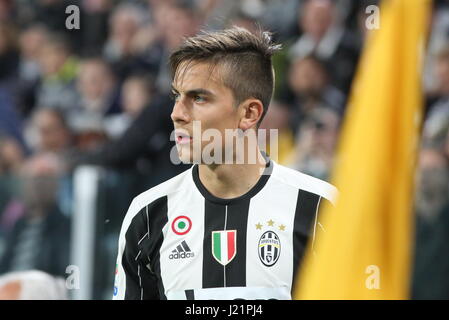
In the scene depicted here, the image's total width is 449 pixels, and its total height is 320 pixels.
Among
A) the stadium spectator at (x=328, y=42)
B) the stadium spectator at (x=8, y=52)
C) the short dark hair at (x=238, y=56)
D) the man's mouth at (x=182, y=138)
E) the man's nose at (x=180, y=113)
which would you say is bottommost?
the man's mouth at (x=182, y=138)

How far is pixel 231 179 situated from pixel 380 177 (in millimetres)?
873

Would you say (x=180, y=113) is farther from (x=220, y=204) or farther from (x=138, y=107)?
(x=138, y=107)

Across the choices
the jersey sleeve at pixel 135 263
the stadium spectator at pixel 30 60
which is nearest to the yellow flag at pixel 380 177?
the jersey sleeve at pixel 135 263

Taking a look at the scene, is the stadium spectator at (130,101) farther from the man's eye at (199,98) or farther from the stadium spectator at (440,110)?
the man's eye at (199,98)

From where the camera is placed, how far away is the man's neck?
279 cm

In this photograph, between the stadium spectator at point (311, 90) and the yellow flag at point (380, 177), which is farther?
the stadium spectator at point (311, 90)

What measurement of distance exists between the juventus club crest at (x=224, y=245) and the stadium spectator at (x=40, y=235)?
2680 mm

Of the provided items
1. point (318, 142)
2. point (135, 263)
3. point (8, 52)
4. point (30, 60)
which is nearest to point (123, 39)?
point (30, 60)

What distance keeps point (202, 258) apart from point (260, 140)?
494 millimetres

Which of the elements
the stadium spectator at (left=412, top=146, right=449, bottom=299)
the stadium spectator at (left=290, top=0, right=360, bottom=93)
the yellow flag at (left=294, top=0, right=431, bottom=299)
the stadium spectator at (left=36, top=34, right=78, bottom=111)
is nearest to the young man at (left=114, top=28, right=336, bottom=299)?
the yellow flag at (left=294, top=0, right=431, bottom=299)

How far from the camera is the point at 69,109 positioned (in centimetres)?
660

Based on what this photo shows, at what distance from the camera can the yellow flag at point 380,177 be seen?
6.48 ft

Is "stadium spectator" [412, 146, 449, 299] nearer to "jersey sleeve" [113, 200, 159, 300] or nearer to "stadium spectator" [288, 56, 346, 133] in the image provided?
"stadium spectator" [288, 56, 346, 133]

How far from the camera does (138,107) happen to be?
561cm
